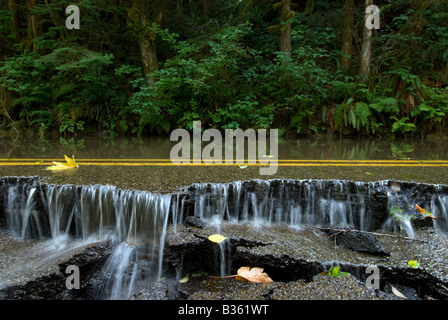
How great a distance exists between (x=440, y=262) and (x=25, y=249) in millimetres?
4894

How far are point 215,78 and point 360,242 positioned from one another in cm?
654

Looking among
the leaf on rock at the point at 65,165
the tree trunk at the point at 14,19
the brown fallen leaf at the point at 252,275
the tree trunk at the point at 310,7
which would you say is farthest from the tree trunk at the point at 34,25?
the brown fallen leaf at the point at 252,275

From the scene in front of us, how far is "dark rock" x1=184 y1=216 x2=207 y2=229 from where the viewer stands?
3656 mm

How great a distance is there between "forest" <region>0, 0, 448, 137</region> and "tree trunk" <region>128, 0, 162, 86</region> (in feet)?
0.10

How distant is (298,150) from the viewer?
674cm

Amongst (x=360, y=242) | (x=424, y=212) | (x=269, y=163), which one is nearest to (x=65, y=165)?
(x=269, y=163)

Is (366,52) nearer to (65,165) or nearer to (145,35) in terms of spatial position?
(145,35)

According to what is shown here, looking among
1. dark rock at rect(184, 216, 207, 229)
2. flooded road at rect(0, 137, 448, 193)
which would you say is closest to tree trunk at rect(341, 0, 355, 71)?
flooded road at rect(0, 137, 448, 193)

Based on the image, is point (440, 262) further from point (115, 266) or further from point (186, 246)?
point (115, 266)

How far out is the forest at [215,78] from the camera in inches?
334

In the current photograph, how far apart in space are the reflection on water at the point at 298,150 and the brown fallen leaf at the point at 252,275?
3053 mm

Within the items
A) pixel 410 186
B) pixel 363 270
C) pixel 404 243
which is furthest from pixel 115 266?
pixel 410 186

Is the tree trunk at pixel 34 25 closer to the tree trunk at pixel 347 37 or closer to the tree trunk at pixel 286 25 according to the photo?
the tree trunk at pixel 286 25

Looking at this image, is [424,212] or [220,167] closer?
[424,212]
